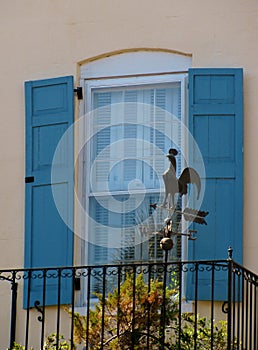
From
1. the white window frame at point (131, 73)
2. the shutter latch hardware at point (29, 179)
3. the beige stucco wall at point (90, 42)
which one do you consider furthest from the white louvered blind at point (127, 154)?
the shutter latch hardware at point (29, 179)

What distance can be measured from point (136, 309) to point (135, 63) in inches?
108

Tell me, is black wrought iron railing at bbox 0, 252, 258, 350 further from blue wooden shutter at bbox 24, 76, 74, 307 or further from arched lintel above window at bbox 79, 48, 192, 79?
arched lintel above window at bbox 79, 48, 192, 79

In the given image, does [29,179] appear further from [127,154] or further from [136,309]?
[136,309]

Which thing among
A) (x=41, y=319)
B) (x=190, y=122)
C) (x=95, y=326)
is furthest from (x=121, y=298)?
(x=190, y=122)

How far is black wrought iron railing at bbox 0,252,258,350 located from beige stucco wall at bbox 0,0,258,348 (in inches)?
20.6

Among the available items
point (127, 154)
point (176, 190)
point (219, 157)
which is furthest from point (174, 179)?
point (127, 154)

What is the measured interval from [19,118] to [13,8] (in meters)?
1.09

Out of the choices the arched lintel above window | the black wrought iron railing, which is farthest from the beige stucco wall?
the black wrought iron railing

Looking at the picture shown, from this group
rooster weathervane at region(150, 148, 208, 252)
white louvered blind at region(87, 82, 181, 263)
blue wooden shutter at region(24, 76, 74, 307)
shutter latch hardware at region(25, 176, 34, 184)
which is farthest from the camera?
shutter latch hardware at region(25, 176, 34, 184)

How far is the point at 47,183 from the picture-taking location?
1217 cm

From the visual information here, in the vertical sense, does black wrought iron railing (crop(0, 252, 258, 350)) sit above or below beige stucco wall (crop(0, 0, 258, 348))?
below

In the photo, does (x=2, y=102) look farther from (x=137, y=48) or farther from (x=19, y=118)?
(x=137, y=48)

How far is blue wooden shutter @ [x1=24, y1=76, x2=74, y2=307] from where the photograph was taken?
39.2 feet

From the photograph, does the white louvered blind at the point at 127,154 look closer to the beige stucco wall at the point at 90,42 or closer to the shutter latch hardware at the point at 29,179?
the beige stucco wall at the point at 90,42
